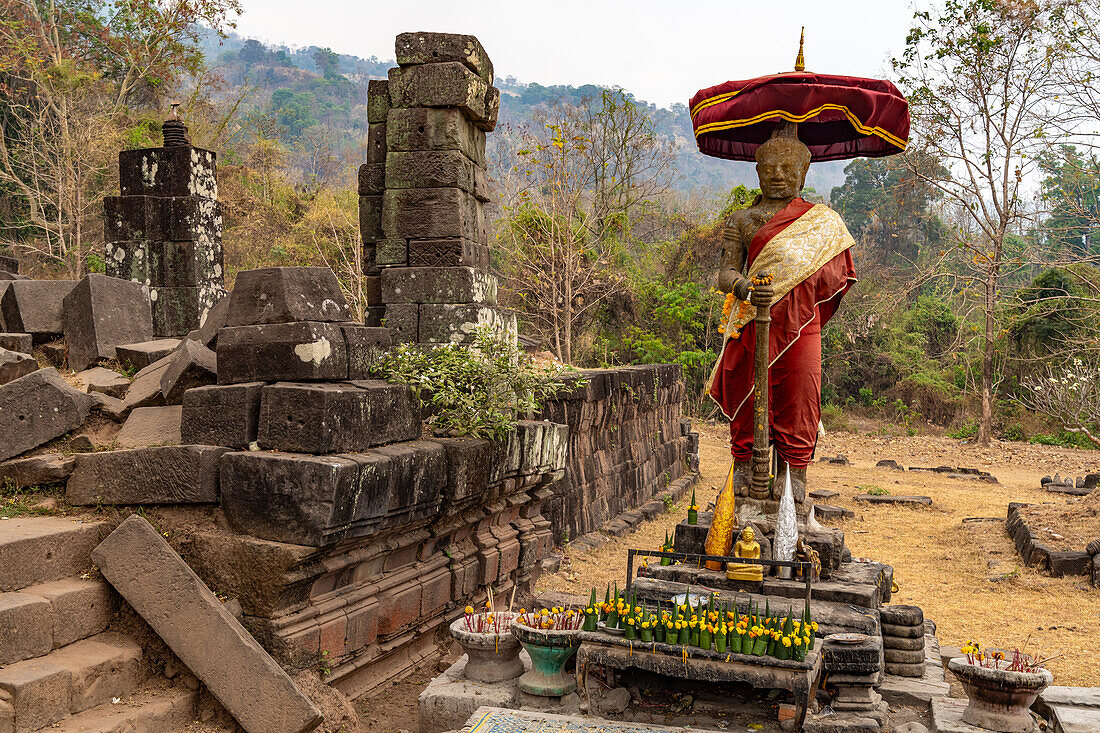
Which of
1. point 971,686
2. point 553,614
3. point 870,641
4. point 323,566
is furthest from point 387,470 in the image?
point 971,686

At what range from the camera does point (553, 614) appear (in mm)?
4172

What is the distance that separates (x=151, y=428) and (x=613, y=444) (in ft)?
20.7

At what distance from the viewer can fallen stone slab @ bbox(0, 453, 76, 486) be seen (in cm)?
409

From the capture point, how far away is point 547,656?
396cm

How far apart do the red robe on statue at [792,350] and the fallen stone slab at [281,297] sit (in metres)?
2.28

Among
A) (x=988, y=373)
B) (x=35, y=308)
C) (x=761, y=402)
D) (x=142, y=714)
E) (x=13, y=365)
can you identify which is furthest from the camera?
(x=988, y=373)

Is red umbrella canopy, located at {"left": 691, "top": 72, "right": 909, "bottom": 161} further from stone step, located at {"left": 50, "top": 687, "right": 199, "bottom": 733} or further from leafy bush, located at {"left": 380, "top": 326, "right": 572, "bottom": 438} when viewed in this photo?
stone step, located at {"left": 50, "top": 687, "right": 199, "bottom": 733}

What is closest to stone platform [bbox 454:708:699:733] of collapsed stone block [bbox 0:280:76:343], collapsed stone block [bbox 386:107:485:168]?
collapsed stone block [bbox 386:107:485:168]

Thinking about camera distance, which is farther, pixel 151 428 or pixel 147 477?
pixel 151 428

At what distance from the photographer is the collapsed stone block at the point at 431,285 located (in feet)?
19.0

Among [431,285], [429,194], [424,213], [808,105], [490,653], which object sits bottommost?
[490,653]

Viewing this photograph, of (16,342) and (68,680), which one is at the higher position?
(16,342)

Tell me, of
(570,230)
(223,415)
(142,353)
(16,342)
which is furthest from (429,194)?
(570,230)

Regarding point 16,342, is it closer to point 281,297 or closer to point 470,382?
point 281,297
